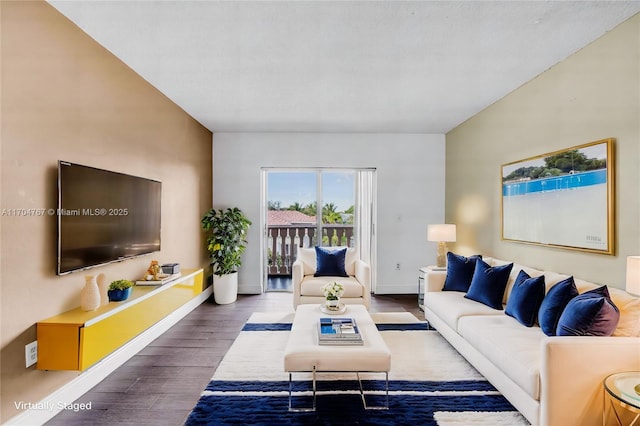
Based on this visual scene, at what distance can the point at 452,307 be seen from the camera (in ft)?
10.0

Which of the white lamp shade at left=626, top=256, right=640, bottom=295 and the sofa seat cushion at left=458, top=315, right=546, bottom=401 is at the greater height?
the white lamp shade at left=626, top=256, right=640, bottom=295

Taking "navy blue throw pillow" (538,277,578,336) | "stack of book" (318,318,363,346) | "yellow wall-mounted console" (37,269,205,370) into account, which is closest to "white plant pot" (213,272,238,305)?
"yellow wall-mounted console" (37,269,205,370)

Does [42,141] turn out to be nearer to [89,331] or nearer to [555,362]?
[89,331]

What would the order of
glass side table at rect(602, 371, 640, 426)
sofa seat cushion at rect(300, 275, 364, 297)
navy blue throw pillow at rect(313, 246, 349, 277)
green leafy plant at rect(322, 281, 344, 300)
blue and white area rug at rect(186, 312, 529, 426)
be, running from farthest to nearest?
navy blue throw pillow at rect(313, 246, 349, 277), sofa seat cushion at rect(300, 275, 364, 297), green leafy plant at rect(322, 281, 344, 300), blue and white area rug at rect(186, 312, 529, 426), glass side table at rect(602, 371, 640, 426)

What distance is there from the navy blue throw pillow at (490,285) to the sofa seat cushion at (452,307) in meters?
0.06

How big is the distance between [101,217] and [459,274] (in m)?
3.42

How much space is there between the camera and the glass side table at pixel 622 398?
5.17 ft

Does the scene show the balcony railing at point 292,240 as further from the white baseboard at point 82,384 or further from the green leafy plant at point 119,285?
the green leafy plant at point 119,285

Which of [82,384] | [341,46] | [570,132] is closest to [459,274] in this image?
[570,132]

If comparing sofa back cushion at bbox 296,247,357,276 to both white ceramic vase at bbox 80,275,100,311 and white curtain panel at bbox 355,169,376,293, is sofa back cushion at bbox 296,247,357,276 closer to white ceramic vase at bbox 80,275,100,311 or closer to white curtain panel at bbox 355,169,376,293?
white curtain panel at bbox 355,169,376,293

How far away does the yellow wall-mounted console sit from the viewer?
198 cm

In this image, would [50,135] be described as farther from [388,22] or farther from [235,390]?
[388,22]

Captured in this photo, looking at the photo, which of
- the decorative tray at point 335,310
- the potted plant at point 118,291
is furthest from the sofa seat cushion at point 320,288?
the potted plant at point 118,291

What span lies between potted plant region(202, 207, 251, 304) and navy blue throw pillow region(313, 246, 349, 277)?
127 cm
